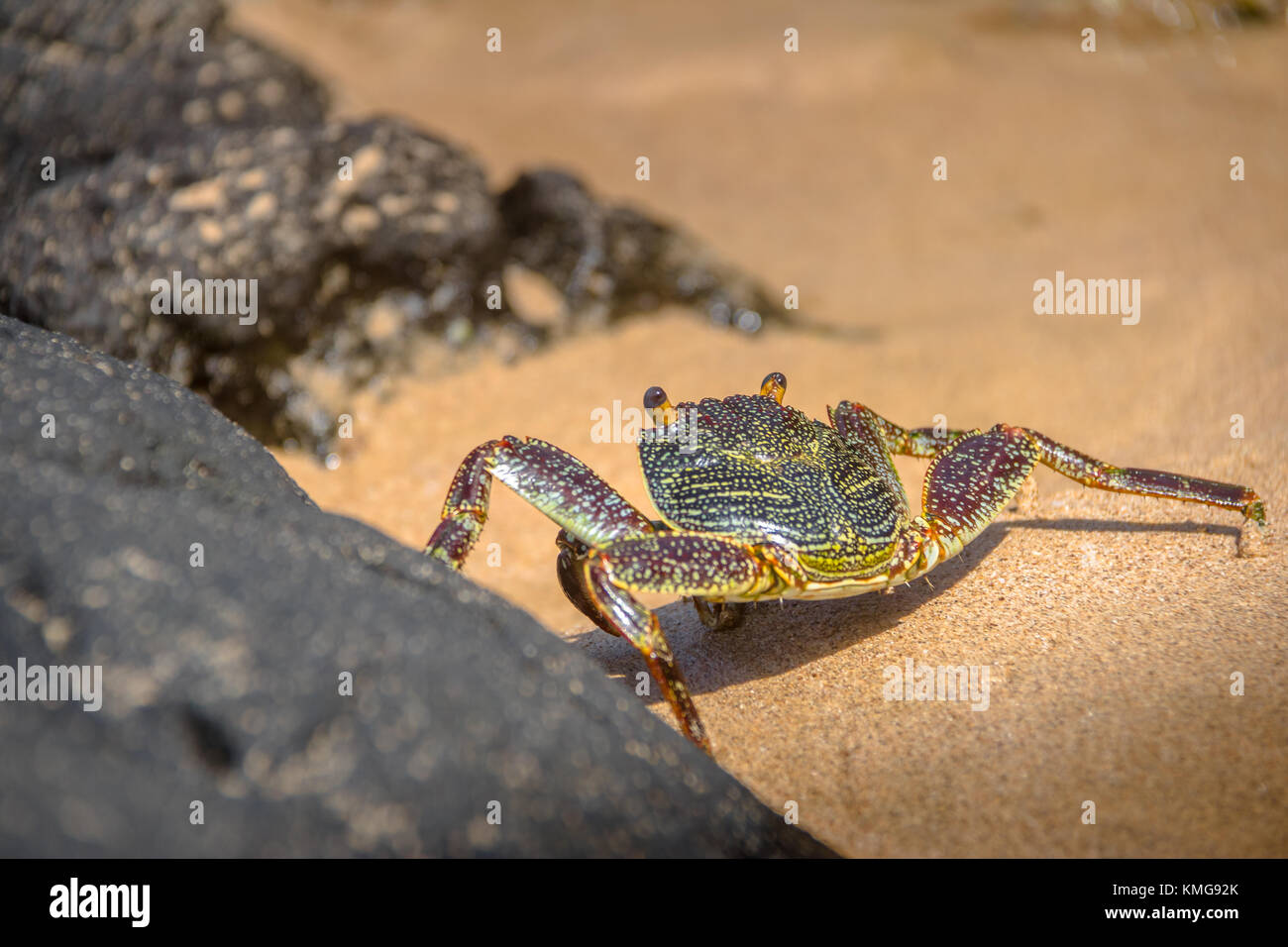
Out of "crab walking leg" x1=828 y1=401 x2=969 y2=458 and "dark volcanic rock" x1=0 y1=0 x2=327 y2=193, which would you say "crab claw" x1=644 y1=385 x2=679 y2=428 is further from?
"dark volcanic rock" x1=0 y1=0 x2=327 y2=193

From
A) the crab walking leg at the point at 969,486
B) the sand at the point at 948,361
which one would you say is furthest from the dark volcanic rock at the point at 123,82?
the crab walking leg at the point at 969,486

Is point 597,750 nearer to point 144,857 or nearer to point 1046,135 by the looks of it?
point 144,857

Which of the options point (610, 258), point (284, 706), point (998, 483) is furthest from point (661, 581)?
point (610, 258)

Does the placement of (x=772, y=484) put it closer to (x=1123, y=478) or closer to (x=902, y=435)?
(x=902, y=435)

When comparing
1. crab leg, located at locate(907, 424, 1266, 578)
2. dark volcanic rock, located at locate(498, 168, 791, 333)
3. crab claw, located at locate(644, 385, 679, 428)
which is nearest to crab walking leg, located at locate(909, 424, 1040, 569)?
crab leg, located at locate(907, 424, 1266, 578)

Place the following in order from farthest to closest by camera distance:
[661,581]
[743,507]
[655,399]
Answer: [655,399], [743,507], [661,581]

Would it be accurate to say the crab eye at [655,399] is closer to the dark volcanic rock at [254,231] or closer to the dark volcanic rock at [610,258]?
the dark volcanic rock at [254,231]
